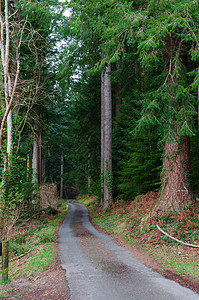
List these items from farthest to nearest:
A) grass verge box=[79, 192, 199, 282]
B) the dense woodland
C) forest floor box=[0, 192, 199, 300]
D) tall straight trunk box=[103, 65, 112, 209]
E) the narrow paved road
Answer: tall straight trunk box=[103, 65, 112, 209], the dense woodland, grass verge box=[79, 192, 199, 282], forest floor box=[0, 192, 199, 300], the narrow paved road

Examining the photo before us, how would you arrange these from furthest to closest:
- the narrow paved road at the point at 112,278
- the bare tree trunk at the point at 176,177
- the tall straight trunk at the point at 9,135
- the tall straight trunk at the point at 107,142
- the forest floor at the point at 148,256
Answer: the tall straight trunk at the point at 107,142 < the tall straight trunk at the point at 9,135 < the bare tree trunk at the point at 176,177 < the forest floor at the point at 148,256 < the narrow paved road at the point at 112,278

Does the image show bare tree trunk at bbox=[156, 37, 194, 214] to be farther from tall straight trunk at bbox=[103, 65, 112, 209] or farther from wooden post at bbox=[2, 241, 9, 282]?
tall straight trunk at bbox=[103, 65, 112, 209]

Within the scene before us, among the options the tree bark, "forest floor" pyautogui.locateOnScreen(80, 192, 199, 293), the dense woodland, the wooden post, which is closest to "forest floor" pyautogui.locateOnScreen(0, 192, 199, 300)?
"forest floor" pyautogui.locateOnScreen(80, 192, 199, 293)

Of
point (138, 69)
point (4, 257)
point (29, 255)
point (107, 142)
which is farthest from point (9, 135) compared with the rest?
point (107, 142)

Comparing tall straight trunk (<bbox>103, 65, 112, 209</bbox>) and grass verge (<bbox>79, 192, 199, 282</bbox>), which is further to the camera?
tall straight trunk (<bbox>103, 65, 112, 209</bbox>)

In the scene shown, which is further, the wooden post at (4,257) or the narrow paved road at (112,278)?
the wooden post at (4,257)

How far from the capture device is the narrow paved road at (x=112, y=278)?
161 inches

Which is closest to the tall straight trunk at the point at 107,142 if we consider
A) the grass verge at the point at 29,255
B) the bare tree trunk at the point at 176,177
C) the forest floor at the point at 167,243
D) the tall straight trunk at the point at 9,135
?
the forest floor at the point at 167,243

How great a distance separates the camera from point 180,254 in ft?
21.2

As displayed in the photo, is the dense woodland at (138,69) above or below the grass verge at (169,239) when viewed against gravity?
above

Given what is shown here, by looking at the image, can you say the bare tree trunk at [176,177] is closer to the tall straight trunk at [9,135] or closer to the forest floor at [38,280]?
the forest floor at [38,280]

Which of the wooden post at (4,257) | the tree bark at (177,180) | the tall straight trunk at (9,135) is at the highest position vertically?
the tall straight trunk at (9,135)

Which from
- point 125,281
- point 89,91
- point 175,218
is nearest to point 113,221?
point 175,218

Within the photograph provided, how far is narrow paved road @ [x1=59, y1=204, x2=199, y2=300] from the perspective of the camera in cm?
409
